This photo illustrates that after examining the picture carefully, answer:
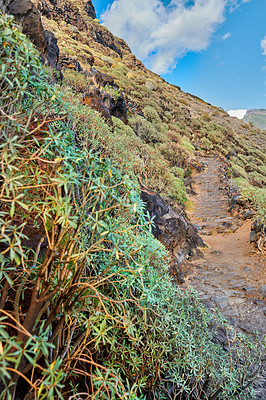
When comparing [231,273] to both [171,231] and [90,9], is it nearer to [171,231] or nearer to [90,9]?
[171,231]

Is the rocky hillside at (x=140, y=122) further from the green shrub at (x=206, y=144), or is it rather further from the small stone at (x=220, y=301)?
the small stone at (x=220, y=301)

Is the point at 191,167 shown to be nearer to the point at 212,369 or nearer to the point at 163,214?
the point at 163,214

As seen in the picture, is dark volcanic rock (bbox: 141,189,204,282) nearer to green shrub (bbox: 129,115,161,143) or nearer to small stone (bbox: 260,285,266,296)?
A: small stone (bbox: 260,285,266,296)

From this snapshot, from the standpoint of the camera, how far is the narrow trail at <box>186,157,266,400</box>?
12.6ft

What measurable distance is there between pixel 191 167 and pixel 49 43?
10556 millimetres

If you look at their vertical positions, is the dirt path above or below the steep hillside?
below

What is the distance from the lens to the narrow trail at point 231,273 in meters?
3.85

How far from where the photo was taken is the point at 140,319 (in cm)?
171

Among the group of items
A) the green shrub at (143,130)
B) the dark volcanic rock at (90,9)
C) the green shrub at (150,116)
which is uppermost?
the dark volcanic rock at (90,9)

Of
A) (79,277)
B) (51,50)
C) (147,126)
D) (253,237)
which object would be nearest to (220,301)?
(253,237)

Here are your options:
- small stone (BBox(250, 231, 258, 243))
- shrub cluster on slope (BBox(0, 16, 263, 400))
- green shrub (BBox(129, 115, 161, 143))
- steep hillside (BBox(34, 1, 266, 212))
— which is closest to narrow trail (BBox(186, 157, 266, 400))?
small stone (BBox(250, 231, 258, 243))

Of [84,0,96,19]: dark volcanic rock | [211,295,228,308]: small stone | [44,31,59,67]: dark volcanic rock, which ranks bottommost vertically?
[211,295,228,308]: small stone

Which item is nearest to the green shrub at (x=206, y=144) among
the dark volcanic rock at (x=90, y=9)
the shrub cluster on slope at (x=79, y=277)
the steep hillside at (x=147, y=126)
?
the steep hillside at (x=147, y=126)

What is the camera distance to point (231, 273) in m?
5.52
